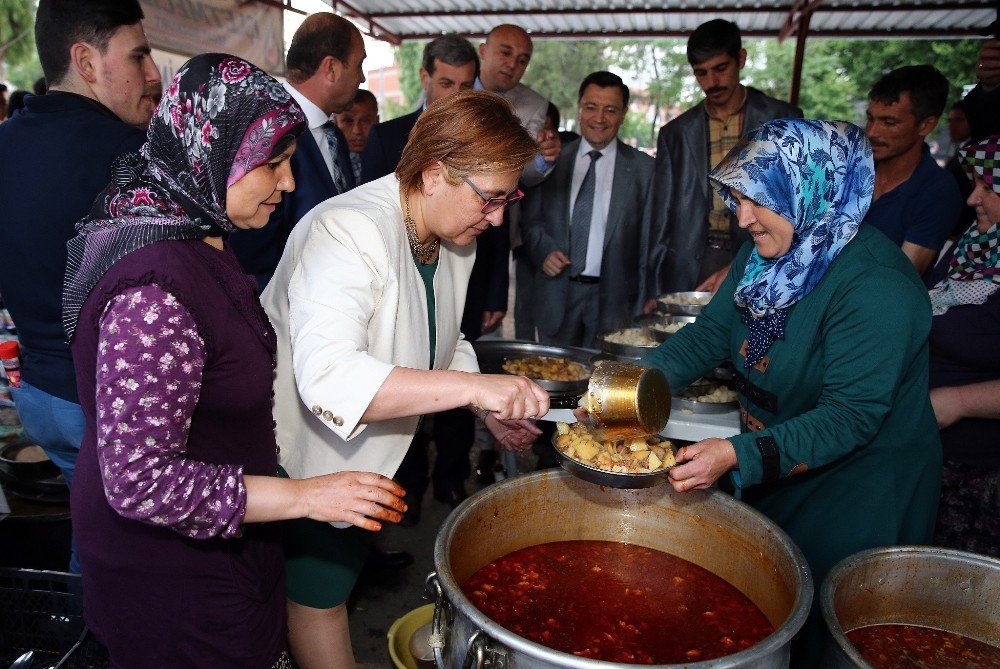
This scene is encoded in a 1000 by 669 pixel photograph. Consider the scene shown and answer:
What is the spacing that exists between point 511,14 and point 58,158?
7.43 m

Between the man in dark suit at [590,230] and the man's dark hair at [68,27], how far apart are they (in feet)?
10.2

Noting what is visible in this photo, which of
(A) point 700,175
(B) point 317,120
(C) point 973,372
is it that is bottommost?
(C) point 973,372

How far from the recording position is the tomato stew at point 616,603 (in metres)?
1.68

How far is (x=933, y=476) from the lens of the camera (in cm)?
207

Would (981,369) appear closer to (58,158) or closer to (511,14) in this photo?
(58,158)

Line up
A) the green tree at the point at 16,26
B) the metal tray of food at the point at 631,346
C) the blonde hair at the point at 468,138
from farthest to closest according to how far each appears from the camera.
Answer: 1. the green tree at the point at 16,26
2. the metal tray of food at the point at 631,346
3. the blonde hair at the point at 468,138

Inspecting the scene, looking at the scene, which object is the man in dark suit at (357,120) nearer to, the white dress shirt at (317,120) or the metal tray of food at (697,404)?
the white dress shirt at (317,120)

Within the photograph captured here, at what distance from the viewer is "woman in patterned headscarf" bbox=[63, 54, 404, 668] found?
1.29 m

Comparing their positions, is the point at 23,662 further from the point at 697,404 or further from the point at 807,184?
the point at 807,184

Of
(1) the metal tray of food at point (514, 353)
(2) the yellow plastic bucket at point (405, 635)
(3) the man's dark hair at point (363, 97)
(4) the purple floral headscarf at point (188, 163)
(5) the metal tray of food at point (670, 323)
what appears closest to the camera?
(4) the purple floral headscarf at point (188, 163)

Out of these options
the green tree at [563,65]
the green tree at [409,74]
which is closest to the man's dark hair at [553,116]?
the green tree at [563,65]

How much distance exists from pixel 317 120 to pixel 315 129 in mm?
49

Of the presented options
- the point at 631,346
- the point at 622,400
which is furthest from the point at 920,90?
the point at 622,400

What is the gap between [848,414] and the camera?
1.80 metres
